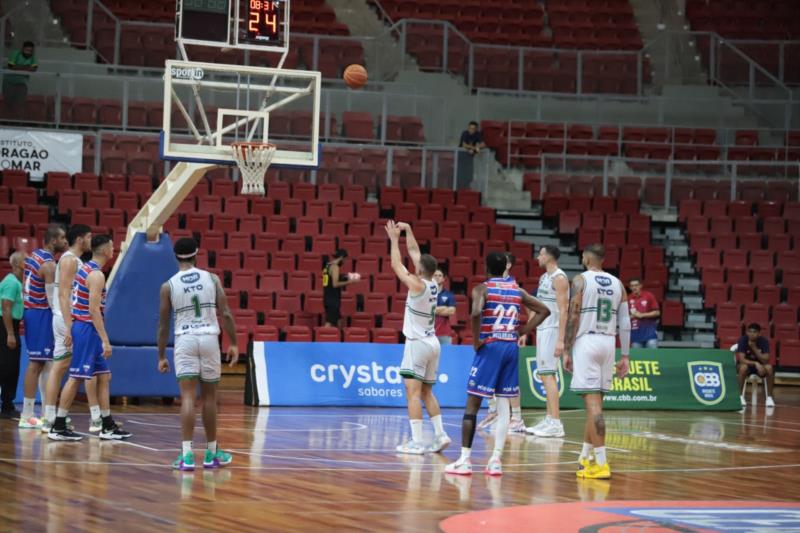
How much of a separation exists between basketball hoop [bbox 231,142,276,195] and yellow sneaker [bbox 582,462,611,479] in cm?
618

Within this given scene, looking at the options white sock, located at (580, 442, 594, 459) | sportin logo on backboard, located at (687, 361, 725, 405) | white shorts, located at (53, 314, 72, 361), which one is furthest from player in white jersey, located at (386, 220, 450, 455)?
sportin logo on backboard, located at (687, 361, 725, 405)

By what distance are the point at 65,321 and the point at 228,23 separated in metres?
5.17

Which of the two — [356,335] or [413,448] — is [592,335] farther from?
[356,335]

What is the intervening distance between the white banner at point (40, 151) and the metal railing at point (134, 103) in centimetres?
80

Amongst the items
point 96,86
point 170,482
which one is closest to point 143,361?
point 170,482

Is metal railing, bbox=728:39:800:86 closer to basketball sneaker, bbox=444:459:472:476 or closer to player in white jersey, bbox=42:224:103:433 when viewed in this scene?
player in white jersey, bbox=42:224:103:433

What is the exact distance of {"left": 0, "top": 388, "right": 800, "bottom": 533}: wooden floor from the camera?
8273 mm

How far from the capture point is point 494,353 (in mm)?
10898

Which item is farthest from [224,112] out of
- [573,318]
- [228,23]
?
[573,318]

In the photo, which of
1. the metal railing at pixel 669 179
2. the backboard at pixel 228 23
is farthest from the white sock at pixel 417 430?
the metal railing at pixel 669 179

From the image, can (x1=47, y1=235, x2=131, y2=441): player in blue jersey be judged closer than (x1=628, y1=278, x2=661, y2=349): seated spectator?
Yes

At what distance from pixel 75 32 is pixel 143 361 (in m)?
12.9

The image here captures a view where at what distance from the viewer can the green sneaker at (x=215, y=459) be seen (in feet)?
34.5

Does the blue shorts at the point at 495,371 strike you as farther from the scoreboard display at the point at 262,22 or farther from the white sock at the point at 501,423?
the scoreboard display at the point at 262,22
